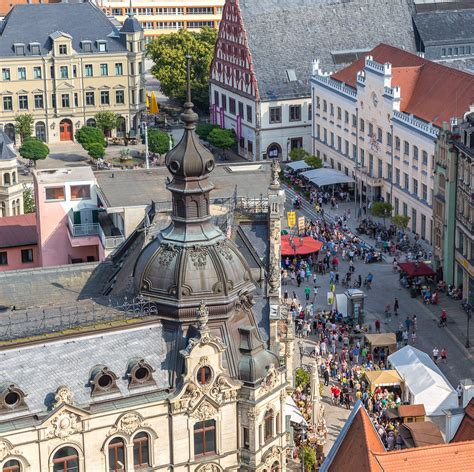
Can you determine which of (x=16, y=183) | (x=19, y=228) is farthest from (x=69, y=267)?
(x=16, y=183)

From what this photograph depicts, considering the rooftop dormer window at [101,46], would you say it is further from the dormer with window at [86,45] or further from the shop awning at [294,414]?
the shop awning at [294,414]

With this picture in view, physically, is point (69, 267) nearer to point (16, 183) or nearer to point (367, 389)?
point (367, 389)

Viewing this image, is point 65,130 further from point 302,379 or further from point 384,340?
point 302,379

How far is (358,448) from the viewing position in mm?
58125

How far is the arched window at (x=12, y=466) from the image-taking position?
176ft

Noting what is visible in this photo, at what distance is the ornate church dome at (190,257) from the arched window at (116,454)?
6.12 m

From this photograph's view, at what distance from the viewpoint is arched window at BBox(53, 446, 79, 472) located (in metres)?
54.9

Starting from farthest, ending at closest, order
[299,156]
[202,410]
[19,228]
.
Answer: [299,156] → [19,228] → [202,410]

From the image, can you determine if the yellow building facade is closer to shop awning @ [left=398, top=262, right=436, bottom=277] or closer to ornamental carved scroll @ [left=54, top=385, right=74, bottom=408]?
shop awning @ [left=398, top=262, right=436, bottom=277]

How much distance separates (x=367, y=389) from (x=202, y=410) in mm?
29598

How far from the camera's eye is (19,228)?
341ft

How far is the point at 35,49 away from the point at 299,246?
213ft

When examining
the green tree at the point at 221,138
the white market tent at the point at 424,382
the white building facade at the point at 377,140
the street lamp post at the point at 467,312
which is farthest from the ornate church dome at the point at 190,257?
the green tree at the point at 221,138

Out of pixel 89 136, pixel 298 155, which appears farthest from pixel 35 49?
pixel 298 155
